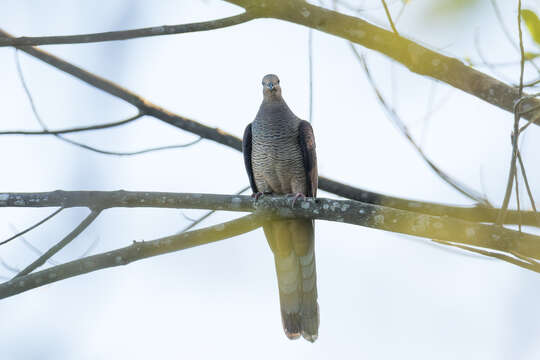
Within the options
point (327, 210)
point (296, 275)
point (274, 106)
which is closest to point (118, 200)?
point (327, 210)

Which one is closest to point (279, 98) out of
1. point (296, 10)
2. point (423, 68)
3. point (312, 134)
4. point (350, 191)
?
point (312, 134)

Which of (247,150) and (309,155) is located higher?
(247,150)

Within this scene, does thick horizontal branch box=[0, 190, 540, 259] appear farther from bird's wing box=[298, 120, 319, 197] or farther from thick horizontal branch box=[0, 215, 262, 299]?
bird's wing box=[298, 120, 319, 197]

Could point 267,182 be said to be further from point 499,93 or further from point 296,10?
point 499,93

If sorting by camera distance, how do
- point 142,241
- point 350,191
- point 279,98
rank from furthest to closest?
1. point 279,98
2. point 350,191
3. point 142,241

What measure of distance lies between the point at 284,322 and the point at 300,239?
0.86m

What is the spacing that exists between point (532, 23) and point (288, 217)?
237 cm

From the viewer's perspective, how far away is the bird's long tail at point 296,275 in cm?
590

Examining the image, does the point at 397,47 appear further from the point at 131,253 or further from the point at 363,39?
the point at 131,253

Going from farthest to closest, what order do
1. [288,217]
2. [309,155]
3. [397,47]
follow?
[309,155]
[288,217]
[397,47]

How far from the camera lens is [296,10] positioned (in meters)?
4.35

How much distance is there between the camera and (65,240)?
4332mm

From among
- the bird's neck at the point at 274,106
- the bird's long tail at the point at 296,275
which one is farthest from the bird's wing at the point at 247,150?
the bird's long tail at the point at 296,275

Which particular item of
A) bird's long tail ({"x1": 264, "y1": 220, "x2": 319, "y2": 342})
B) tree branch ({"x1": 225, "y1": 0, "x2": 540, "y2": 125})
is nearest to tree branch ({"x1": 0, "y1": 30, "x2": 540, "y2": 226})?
bird's long tail ({"x1": 264, "y1": 220, "x2": 319, "y2": 342})
